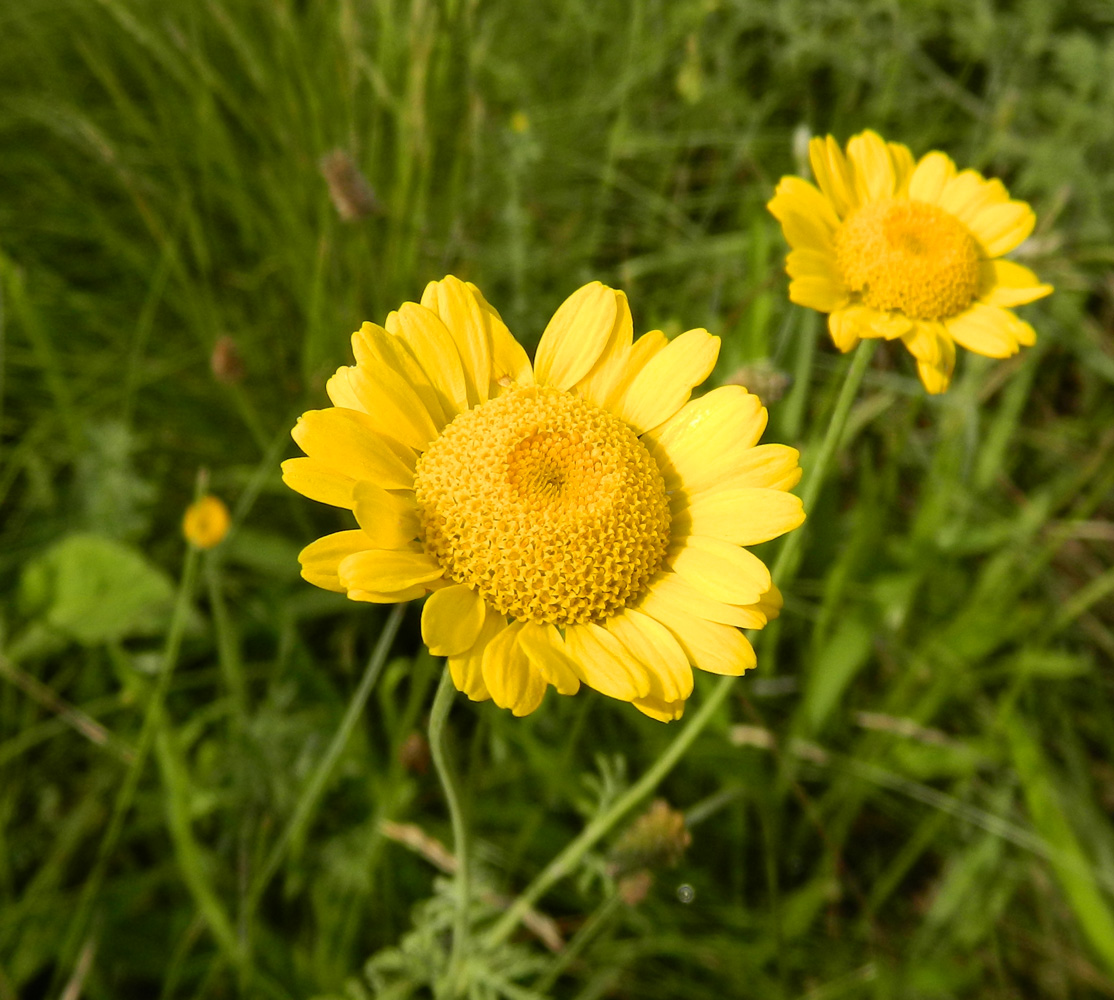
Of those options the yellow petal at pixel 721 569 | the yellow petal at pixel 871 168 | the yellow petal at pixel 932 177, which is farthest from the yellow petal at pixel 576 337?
the yellow petal at pixel 932 177

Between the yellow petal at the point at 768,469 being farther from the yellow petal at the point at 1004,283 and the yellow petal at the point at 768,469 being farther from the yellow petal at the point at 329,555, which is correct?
the yellow petal at the point at 1004,283

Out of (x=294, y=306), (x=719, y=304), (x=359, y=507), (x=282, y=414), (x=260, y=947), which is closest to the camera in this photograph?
(x=359, y=507)

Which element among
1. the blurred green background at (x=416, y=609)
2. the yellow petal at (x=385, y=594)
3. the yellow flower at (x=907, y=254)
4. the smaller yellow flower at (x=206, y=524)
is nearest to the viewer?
the yellow petal at (x=385, y=594)

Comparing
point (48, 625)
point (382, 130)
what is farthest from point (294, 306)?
point (48, 625)

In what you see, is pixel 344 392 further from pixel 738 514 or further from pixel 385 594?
pixel 738 514

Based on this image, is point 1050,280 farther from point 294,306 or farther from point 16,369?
point 16,369

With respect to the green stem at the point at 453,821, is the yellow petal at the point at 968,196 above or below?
above
